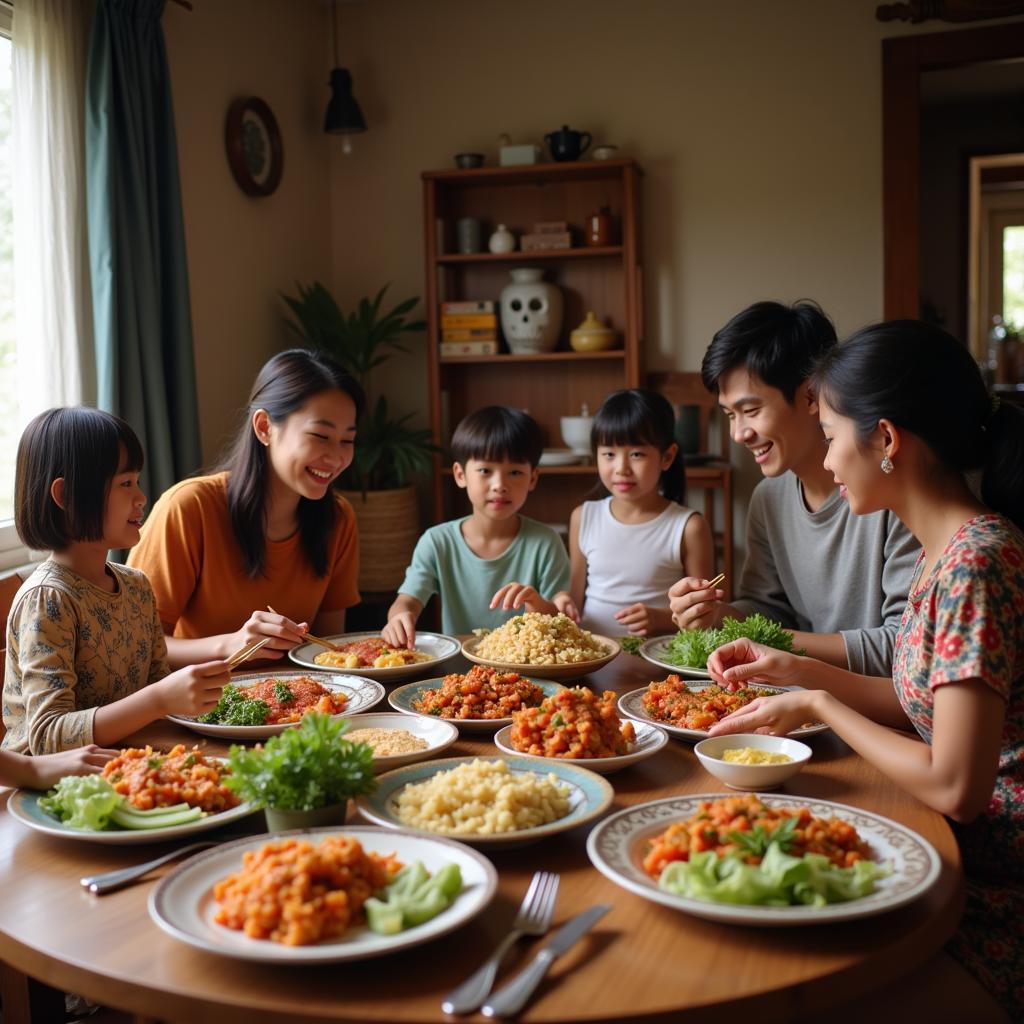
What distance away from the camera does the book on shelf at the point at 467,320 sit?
490 cm

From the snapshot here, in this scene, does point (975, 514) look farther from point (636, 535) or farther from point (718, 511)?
point (718, 511)

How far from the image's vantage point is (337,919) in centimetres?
102

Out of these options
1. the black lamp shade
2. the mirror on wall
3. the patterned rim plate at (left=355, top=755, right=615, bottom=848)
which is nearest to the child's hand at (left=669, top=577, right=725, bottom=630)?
the patterned rim plate at (left=355, top=755, right=615, bottom=848)

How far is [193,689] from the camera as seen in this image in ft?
5.15

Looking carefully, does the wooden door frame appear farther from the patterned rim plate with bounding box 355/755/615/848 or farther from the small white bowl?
the patterned rim plate with bounding box 355/755/615/848

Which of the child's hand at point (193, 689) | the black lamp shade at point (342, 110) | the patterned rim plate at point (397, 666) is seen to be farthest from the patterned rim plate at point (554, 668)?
the black lamp shade at point (342, 110)

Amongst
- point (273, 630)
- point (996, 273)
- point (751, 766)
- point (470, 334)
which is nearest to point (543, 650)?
point (273, 630)

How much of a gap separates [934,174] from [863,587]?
17.9ft

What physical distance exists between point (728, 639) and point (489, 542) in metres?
1.13

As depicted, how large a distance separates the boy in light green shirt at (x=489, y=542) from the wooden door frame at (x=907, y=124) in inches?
97.2

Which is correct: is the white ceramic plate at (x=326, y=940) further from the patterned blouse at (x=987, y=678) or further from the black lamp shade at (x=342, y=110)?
the black lamp shade at (x=342, y=110)

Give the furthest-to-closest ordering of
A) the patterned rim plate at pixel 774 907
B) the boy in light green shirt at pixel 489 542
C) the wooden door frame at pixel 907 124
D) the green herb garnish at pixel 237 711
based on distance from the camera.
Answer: the wooden door frame at pixel 907 124 < the boy in light green shirt at pixel 489 542 < the green herb garnish at pixel 237 711 < the patterned rim plate at pixel 774 907

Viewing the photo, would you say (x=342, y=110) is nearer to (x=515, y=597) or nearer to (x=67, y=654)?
(x=515, y=597)

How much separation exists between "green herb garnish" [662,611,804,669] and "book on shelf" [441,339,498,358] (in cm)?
305
